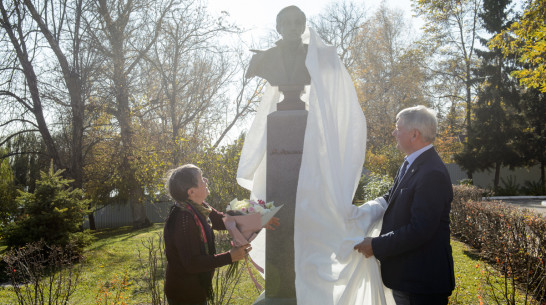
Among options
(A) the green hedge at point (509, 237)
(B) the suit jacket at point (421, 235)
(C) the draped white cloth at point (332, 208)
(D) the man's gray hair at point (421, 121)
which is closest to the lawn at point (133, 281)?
(A) the green hedge at point (509, 237)

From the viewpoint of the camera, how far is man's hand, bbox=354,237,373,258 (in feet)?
8.38

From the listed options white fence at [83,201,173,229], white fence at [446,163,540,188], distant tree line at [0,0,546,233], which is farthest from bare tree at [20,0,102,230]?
white fence at [446,163,540,188]

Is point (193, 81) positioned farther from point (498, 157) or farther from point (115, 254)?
point (498, 157)

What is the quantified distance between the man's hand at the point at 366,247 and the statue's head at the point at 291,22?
7.77 feet

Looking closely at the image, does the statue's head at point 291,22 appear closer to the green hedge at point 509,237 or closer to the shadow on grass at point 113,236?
the green hedge at point 509,237

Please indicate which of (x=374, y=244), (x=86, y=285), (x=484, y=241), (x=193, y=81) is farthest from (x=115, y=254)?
(x=193, y=81)

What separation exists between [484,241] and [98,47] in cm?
1321

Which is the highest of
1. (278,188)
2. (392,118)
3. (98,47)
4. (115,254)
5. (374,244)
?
(98,47)

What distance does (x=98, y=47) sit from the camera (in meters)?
14.1

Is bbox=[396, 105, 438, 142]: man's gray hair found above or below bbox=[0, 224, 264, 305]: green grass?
above

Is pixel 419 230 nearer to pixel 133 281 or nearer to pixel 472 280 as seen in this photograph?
pixel 472 280

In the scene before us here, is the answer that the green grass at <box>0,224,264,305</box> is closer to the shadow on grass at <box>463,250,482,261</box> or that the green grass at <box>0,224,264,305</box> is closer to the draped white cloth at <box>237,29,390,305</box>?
the draped white cloth at <box>237,29,390,305</box>

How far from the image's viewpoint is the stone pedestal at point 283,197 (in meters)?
3.79

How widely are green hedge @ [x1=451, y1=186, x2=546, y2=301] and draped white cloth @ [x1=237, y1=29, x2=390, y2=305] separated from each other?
1.62 meters
